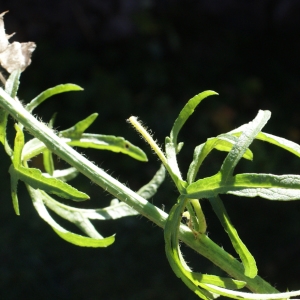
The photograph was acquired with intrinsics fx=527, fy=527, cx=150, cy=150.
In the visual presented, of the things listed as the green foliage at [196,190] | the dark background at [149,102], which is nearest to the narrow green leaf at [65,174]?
the green foliage at [196,190]

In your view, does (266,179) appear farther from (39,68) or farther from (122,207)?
(39,68)

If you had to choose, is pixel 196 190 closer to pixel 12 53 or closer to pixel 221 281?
pixel 221 281

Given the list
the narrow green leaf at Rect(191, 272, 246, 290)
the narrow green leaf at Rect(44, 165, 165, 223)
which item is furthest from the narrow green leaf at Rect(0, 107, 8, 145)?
the narrow green leaf at Rect(191, 272, 246, 290)

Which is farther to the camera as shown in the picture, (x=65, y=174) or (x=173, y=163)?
(x=65, y=174)

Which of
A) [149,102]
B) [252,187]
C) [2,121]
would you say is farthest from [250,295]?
[149,102]

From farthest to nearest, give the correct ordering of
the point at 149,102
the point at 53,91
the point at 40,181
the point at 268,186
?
the point at 149,102 → the point at 53,91 → the point at 40,181 → the point at 268,186

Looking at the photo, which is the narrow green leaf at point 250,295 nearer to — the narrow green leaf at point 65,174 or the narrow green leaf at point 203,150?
the narrow green leaf at point 203,150

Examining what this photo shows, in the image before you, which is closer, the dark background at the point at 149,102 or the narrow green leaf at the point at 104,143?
the narrow green leaf at the point at 104,143
